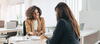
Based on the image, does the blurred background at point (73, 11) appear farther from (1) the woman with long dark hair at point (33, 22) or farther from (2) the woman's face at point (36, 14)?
(2) the woman's face at point (36, 14)

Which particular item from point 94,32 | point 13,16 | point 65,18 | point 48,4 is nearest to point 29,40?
point 65,18

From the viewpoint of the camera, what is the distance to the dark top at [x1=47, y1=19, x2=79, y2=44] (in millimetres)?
1938

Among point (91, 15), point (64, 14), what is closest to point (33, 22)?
point (91, 15)

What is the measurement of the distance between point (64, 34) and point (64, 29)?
0.07 metres

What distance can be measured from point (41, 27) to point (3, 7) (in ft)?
14.6

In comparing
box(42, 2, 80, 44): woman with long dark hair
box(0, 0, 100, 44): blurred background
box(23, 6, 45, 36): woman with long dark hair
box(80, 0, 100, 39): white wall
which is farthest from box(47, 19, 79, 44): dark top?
box(80, 0, 100, 39): white wall

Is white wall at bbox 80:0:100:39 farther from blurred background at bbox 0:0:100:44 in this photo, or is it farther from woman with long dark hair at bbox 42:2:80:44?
woman with long dark hair at bbox 42:2:80:44

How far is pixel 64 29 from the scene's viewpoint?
1.94 m

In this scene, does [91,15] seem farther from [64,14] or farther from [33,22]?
[64,14]

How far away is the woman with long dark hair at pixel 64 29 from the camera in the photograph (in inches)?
76.5

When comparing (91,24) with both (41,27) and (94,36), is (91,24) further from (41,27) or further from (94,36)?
(41,27)

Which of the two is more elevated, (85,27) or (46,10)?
(46,10)

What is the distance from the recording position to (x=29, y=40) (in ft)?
8.63

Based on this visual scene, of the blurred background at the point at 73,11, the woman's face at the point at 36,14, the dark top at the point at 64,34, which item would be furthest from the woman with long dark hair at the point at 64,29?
the woman's face at the point at 36,14
